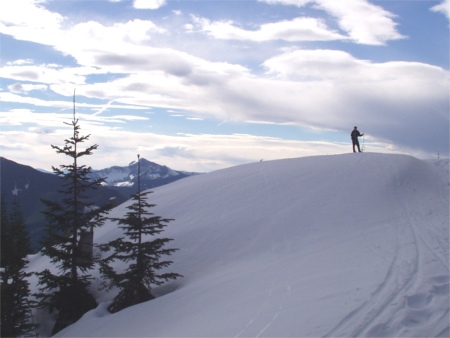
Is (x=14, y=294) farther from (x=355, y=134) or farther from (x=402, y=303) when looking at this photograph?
(x=355, y=134)

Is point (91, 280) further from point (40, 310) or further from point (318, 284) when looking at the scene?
point (318, 284)

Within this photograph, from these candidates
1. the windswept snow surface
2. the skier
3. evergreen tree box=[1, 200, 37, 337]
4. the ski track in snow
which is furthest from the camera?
the skier

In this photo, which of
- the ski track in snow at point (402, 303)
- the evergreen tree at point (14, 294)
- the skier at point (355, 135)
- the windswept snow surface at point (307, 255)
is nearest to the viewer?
the ski track in snow at point (402, 303)

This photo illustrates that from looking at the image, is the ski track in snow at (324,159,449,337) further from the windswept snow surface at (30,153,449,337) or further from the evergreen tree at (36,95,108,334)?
the evergreen tree at (36,95,108,334)

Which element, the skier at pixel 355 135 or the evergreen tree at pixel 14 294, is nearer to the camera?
the evergreen tree at pixel 14 294

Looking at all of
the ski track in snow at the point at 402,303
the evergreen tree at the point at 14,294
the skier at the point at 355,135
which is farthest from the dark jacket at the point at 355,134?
the evergreen tree at the point at 14,294

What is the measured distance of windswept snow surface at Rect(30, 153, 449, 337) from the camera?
9.63 metres

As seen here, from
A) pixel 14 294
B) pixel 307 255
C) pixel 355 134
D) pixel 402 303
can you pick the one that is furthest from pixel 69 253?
pixel 355 134

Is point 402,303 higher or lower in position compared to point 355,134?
lower

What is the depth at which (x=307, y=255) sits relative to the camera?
53.6ft

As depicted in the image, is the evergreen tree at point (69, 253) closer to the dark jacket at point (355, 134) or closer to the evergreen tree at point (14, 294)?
the evergreen tree at point (14, 294)

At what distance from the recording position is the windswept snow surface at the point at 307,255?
9.63 meters

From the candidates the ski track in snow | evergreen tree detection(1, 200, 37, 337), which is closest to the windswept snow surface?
the ski track in snow

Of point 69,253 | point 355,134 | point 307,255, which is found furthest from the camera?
point 355,134
